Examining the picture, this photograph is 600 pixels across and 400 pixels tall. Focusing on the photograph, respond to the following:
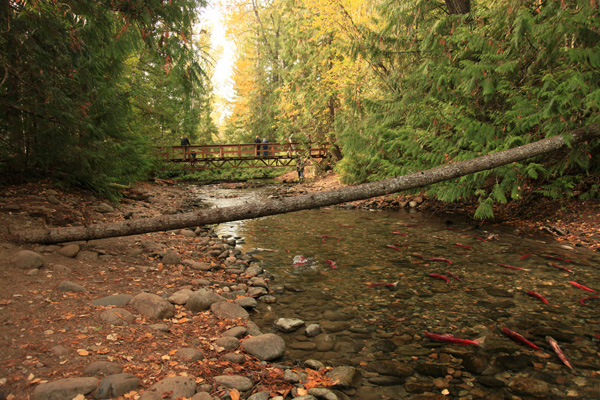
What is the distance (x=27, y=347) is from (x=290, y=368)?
1988mm

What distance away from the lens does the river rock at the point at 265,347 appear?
9.78 feet

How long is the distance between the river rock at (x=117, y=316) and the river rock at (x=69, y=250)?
167 cm

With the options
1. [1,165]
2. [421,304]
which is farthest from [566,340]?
[1,165]

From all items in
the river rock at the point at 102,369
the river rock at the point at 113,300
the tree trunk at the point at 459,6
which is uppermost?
the tree trunk at the point at 459,6

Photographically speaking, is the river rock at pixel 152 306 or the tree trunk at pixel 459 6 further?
the tree trunk at pixel 459 6

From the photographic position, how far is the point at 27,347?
2.46 metres

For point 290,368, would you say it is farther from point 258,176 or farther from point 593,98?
point 258,176

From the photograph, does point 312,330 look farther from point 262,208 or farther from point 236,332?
point 262,208

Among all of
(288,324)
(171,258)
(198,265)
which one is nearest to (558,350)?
(288,324)

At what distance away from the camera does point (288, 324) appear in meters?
3.62

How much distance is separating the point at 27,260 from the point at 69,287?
2.37ft

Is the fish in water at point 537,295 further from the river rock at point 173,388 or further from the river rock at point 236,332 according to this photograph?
the river rock at point 173,388

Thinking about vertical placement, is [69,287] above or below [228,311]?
above

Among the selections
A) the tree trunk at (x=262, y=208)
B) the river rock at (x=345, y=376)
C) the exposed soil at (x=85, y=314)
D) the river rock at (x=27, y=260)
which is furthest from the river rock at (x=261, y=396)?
the river rock at (x=27, y=260)
